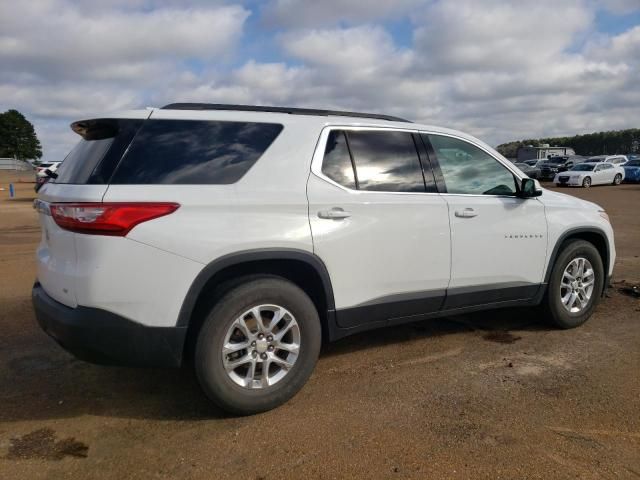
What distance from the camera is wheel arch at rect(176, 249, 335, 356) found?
3.08 meters

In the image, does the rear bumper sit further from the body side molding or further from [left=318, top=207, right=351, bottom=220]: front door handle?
[left=318, top=207, right=351, bottom=220]: front door handle

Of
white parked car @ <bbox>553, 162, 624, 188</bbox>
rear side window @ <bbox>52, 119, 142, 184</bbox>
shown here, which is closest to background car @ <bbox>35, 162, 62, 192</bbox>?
Result: rear side window @ <bbox>52, 119, 142, 184</bbox>

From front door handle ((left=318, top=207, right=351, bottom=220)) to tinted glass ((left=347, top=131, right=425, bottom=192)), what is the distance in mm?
280

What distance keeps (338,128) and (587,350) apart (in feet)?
9.17

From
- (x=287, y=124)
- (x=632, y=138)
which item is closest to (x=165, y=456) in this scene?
(x=287, y=124)

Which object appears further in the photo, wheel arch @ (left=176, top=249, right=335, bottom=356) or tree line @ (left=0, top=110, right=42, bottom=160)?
tree line @ (left=0, top=110, right=42, bottom=160)

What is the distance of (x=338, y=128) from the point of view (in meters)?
3.74

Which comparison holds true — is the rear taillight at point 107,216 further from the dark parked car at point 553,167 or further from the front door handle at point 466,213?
the dark parked car at point 553,167

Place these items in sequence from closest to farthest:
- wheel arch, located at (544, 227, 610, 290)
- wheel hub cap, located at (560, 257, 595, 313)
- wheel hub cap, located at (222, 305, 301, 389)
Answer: wheel hub cap, located at (222, 305, 301, 389), wheel arch, located at (544, 227, 610, 290), wheel hub cap, located at (560, 257, 595, 313)

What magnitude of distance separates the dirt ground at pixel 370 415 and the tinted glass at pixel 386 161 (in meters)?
1.41

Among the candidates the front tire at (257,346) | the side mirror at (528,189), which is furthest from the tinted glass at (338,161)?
the side mirror at (528,189)

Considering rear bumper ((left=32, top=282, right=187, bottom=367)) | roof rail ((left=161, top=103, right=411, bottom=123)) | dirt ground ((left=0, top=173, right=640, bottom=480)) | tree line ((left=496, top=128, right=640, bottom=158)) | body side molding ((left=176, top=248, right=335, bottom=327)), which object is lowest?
dirt ground ((left=0, top=173, right=640, bottom=480))

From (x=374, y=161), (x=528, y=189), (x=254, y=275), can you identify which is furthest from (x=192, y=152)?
(x=528, y=189)

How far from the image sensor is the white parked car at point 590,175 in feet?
98.4
